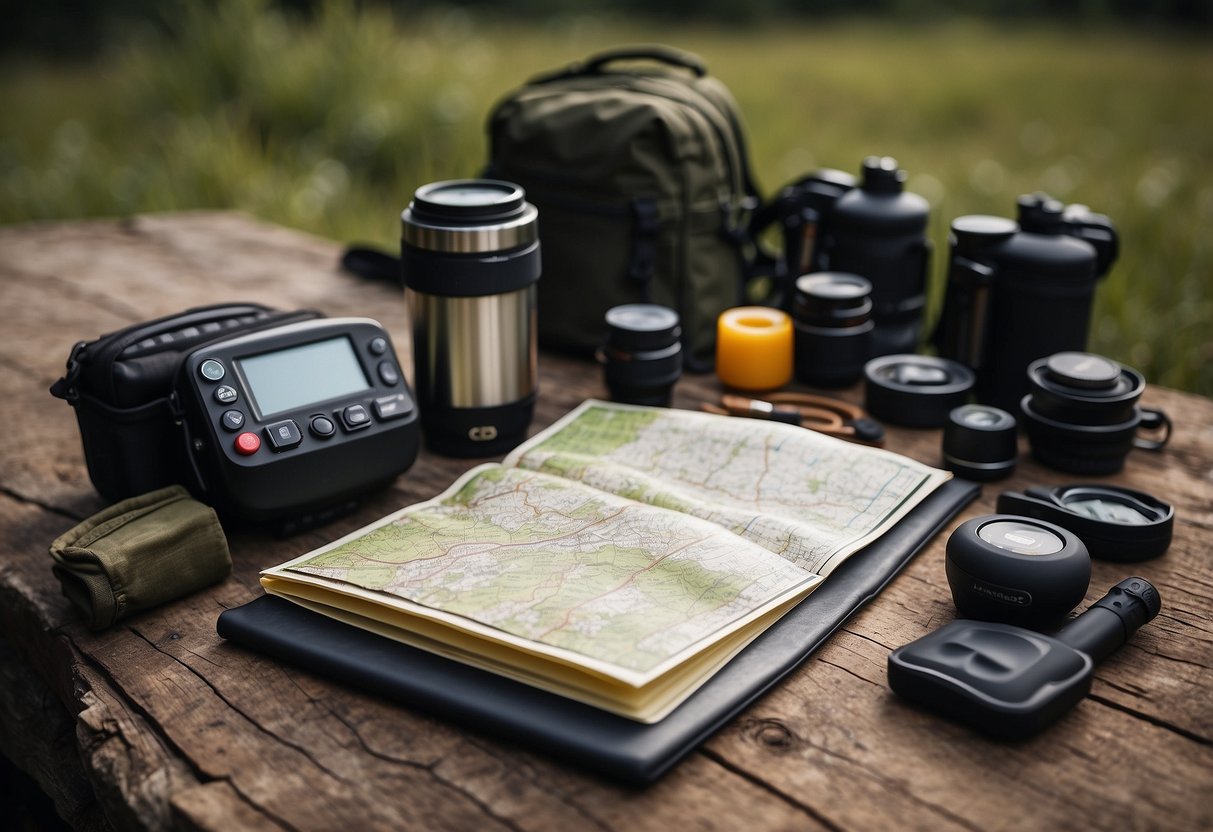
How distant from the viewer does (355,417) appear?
5.42ft

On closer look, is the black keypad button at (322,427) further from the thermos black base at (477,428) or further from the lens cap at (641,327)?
the lens cap at (641,327)

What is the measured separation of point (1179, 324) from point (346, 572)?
8.40ft

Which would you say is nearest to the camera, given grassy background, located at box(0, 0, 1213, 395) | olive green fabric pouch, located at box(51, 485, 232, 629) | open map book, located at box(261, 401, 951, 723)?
open map book, located at box(261, 401, 951, 723)

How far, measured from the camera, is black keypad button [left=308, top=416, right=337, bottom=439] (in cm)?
161

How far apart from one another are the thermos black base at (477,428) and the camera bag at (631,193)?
1.47 ft

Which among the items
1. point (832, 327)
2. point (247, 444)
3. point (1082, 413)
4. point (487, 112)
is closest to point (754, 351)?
point (832, 327)

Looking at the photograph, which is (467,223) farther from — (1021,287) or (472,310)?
(1021,287)

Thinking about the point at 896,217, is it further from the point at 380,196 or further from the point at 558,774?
the point at 380,196

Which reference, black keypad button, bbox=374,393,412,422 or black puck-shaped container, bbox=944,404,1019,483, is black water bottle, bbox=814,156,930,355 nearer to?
black puck-shaped container, bbox=944,404,1019,483

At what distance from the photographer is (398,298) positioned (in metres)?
2.81

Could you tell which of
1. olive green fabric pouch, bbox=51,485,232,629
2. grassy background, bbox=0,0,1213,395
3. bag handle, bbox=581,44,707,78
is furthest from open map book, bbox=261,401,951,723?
grassy background, bbox=0,0,1213,395

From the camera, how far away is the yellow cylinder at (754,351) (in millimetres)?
2164

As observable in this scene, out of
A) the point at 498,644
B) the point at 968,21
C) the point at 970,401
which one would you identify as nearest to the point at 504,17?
the point at 968,21

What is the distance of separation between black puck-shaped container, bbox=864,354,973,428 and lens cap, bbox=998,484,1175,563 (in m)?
0.34
